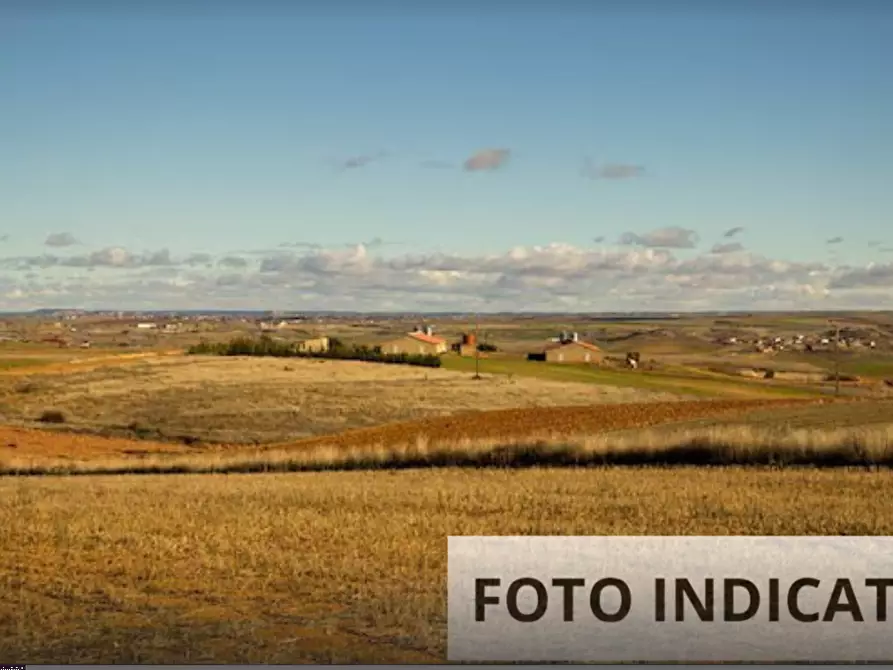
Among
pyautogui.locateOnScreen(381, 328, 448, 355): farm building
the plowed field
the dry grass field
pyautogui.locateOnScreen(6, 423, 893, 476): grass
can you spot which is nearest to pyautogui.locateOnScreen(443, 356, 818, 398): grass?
pyautogui.locateOnScreen(381, 328, 448, 355): farm building

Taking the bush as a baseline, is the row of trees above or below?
above

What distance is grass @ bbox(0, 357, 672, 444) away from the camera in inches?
2382

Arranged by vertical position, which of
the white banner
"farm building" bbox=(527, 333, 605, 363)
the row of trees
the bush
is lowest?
the bush

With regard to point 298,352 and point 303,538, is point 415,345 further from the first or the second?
point 303,538

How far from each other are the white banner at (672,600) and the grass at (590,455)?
36.3 feet

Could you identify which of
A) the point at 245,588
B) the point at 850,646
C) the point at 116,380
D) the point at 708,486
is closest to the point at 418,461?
the point at 708,486

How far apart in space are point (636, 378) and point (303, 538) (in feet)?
249

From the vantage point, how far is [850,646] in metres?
10.2

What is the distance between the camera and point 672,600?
38.3 ft

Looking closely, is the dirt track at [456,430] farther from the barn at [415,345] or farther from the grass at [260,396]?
the barn at [415,345]

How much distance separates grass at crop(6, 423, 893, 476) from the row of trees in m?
58.8

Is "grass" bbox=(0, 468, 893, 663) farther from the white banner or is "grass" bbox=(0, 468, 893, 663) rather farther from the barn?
the barn

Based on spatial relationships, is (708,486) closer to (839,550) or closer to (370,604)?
(839,550)

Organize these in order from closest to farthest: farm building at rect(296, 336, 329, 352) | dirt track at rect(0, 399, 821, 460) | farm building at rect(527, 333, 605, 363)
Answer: dirt track at rect(0, 399, 821, 460) → farm building at rect(296, 336, 329, 352) → farm building at rect(527, 333, 605, 363)
